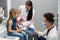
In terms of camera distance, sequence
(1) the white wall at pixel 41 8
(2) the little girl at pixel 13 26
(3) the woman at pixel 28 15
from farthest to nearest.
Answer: (1) the white wall at pixel 41 8
(3) the woman at pixel 28 15
(2) the little girl at pixel 13 26

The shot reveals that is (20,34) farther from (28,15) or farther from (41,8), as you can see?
(41,8)

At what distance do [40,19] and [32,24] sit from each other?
191mm

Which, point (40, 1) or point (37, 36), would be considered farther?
point (40, 1)

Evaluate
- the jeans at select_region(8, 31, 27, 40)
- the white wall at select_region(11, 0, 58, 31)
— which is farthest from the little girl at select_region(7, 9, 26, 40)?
the white wall at select_region(11, 0, 58, 31)

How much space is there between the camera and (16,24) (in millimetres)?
2385

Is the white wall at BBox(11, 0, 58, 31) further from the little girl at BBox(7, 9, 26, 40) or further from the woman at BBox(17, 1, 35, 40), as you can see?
the little girl at BBox(7, 9, 26, 40)

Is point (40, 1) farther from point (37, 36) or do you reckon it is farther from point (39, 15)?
point (37, 36)

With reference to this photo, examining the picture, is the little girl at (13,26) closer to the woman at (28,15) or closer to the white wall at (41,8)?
the woman at (28,15)

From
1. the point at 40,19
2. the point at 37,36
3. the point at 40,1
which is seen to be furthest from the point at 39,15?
the point at 37,36

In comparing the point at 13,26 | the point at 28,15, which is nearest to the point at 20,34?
the point at 13,26

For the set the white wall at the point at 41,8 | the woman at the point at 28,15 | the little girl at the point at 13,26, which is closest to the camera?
the little girl at the point at 13,26

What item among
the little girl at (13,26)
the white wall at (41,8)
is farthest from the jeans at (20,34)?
the white wall at (41,8)

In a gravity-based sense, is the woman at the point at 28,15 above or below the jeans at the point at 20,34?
above

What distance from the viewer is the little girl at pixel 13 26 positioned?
7.48 feet
